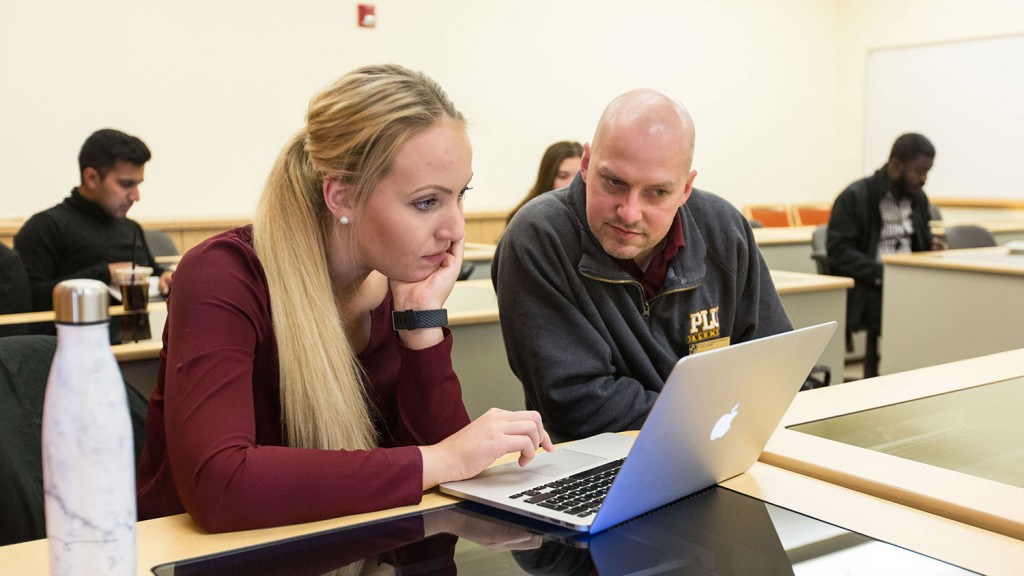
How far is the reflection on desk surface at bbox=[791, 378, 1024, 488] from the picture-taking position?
127cm

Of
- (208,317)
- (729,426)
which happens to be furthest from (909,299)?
(208,317)

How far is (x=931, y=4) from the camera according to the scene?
25.3 feet

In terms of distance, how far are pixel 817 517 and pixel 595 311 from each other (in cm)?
74

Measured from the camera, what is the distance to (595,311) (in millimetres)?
1743

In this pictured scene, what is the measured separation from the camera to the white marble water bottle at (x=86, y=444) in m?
0.67

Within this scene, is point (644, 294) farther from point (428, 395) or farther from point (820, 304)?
point (820, 304)

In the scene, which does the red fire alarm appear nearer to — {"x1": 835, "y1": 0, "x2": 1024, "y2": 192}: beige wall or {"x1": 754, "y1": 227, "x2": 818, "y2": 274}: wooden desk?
{"x1": 754, "y1": 227, "x2": 818, "y2": 274}: wooden desk

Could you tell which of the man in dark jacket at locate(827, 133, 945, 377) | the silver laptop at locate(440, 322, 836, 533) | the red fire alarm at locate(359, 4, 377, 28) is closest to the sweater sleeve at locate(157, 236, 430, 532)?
the silver laptop at locate(440, 322, 836, 533)

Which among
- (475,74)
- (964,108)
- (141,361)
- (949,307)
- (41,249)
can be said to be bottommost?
(949,307)

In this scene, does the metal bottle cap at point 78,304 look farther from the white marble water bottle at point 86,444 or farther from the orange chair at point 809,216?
the orange chair at point 809,216

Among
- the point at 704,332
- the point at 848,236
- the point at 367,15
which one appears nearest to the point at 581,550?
the point at 704,332

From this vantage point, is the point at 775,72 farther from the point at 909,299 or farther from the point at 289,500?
the point at 289,500

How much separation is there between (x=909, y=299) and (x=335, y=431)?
3122 mm

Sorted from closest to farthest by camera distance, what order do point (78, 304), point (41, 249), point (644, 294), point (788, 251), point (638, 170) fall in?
point (78, 304) → point (638, 170) → point (644, 294) → point (41, 249) → point (788, 251)
